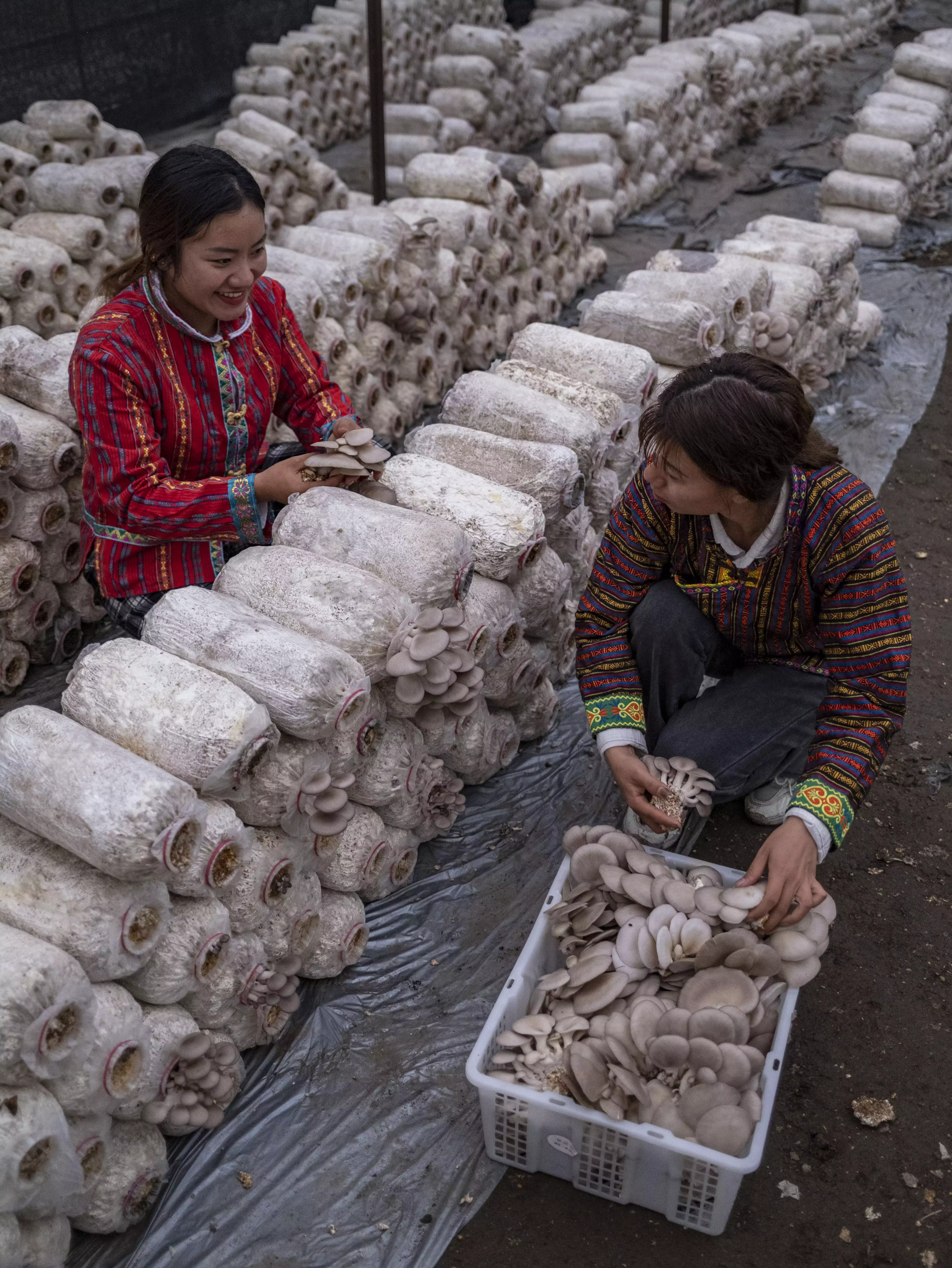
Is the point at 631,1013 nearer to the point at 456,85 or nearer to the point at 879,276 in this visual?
the point at 879,276

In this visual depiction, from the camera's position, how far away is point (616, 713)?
261cm

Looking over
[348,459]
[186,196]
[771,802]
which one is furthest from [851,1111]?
[186,196]

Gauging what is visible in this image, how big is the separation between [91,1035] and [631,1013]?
0.97 m

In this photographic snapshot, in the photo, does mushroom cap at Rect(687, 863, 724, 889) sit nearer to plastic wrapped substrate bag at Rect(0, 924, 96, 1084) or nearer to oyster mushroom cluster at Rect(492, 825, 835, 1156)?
oyster mushroom cluster at Rect(492, 825, 835, 1156)

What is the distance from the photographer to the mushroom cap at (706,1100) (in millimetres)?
1948

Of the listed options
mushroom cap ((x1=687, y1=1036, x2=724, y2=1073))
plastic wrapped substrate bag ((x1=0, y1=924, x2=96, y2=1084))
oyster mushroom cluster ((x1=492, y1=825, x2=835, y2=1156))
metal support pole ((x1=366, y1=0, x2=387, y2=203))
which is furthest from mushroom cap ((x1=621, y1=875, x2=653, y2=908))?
metal support pole ((x1=366, y1=0, x2=387, y2=203))

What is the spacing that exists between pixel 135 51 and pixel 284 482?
6075 mm

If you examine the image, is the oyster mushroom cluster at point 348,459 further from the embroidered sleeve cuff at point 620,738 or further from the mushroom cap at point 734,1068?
the mushroom cap at point 734,1068

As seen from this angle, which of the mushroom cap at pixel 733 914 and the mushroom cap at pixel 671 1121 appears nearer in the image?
the mushroom cap at pixel 671 1121

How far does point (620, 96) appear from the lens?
743 cm

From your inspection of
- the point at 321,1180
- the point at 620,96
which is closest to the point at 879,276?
the point at 620,96

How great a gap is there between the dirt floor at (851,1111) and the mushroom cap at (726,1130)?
333 millimetres

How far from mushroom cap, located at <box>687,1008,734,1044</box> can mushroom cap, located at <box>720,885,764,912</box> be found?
0.74 feet

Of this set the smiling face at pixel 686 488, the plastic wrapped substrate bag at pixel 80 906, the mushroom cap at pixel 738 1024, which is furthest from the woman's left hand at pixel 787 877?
the plastic wrapped substrate bag at pixel 80 906
